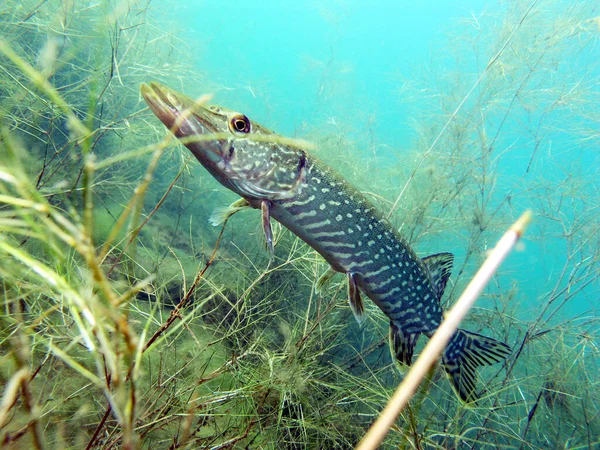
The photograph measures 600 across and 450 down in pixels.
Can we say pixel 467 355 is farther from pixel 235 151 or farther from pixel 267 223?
pixel 235 151

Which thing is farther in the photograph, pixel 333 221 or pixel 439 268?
pixel 439 268

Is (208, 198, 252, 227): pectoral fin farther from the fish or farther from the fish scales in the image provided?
the fish scales

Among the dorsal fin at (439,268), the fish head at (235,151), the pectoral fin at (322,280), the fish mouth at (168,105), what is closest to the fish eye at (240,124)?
the fish head at (235,151)

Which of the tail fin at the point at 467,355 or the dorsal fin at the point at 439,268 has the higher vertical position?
the dorsal fin at the point at 439,268

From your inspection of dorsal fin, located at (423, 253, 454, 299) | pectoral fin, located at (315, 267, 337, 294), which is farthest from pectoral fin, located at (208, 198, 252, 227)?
dorsal fin, located at (423, 253, 454, 299)

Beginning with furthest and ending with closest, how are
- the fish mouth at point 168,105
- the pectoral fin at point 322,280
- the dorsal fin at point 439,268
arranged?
1. the dorsal fin at point 439,268
2. the pectoral fin at point 322,280
3. the fish mouth at point 168,105

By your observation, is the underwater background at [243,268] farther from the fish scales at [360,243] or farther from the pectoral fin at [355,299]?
the pectoral fin at [355,299]

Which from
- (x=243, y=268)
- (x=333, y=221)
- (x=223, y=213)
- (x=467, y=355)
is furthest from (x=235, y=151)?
(x=243, y=268)
